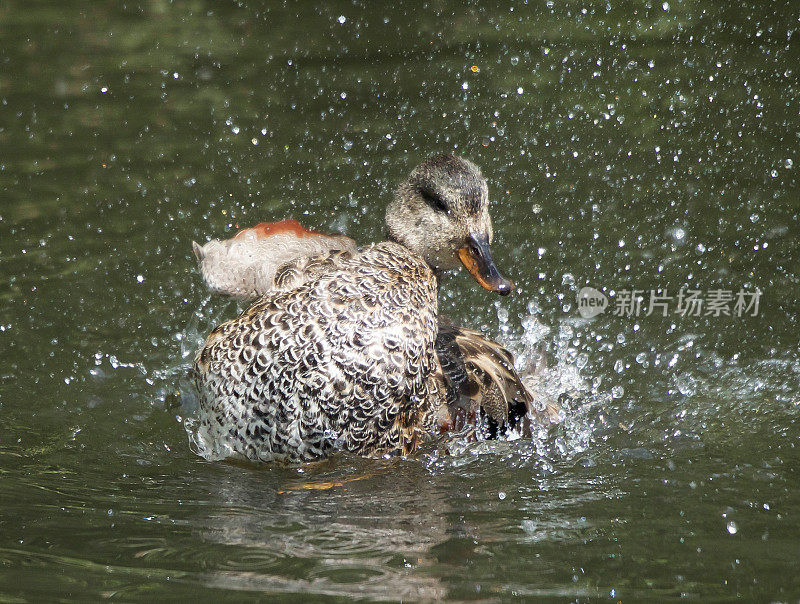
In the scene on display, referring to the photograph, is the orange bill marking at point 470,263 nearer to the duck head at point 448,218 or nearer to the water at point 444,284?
the duck head at point 448,218

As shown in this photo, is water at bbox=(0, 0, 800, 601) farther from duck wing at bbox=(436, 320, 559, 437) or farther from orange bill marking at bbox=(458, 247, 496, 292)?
orange bill marking at bbox=(458, 247, 496, 292)

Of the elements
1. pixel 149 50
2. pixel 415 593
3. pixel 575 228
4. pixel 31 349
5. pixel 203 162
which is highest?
pixel 149 50

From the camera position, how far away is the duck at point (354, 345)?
4.38m

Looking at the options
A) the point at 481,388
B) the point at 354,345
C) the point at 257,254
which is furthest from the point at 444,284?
the point at 354,345

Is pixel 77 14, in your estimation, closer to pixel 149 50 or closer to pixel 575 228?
pixel 149 50

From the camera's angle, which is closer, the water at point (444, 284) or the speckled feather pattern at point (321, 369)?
the water at point (444, 284)

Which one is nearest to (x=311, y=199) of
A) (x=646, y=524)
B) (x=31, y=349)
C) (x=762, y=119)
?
(x=31, y=349)

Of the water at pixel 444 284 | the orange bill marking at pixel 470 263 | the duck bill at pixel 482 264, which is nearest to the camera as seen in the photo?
the water at pixel 444 284

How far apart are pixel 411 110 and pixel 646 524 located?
5074 mm

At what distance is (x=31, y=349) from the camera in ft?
19.4

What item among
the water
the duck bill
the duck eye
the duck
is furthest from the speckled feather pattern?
the duck eye

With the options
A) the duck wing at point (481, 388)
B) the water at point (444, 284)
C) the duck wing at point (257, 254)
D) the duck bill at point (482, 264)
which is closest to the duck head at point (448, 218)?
the duck bill at point (482, 264)

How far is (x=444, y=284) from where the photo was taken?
6.91 meters

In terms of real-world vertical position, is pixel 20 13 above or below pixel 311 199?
above
